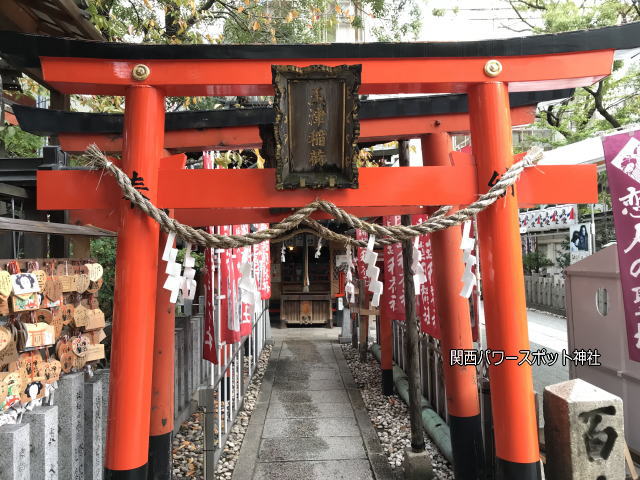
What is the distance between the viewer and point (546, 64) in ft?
9.50

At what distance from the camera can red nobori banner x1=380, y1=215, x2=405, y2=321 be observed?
690 cm

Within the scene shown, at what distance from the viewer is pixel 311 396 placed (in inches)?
305

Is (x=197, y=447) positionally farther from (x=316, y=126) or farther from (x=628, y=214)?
(x=628, y=214)

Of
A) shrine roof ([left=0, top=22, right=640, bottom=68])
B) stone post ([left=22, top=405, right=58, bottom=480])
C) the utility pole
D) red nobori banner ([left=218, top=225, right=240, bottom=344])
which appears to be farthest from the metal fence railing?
shrine roof ([left=0, top=22, right=640, bottom=68])

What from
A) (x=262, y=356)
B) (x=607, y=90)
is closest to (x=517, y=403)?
(x=262, y=356)

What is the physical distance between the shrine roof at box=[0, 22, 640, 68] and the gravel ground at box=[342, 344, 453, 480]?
470 cm

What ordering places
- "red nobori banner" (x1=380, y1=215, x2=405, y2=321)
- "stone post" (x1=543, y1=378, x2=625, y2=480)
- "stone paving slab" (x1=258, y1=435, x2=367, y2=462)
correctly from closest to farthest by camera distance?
"stone post" (x1=543, y1=378, x2=625, y2=480)
"stone paving slab" (x1=258, y1=435, x2=367, y2=462)
"red nobori banner" (x1=380, y1=215, x2=405, y2=321)

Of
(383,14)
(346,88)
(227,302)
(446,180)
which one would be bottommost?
(227,302)

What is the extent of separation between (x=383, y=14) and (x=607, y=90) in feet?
26.6

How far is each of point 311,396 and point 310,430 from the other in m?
1.59

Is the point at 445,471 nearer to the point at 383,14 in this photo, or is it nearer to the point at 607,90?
the point at 383,14

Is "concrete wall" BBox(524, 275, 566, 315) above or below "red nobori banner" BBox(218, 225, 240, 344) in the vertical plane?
below

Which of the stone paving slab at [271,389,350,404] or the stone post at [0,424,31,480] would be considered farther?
the stone paving slab at [271,389,350,404]

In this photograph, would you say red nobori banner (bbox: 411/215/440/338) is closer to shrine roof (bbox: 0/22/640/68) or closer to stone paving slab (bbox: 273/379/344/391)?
shrine roof (bbox: 0/22/640/68)
